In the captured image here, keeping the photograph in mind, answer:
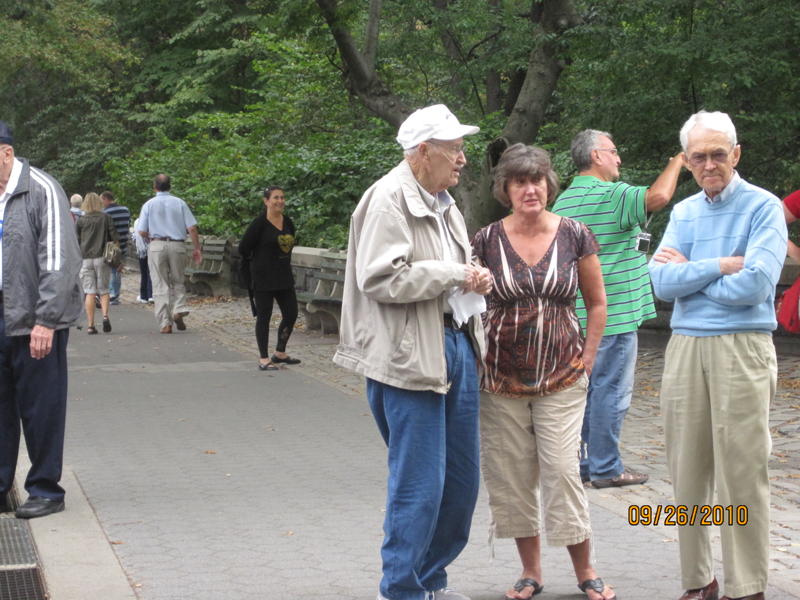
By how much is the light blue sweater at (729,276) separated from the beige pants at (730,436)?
8 centimetres

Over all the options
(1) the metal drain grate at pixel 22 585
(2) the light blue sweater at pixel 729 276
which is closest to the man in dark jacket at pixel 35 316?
(1) the metal drain grate at pixel 22 585

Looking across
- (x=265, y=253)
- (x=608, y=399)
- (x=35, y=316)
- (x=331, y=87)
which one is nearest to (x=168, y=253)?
(x=265, y=253)

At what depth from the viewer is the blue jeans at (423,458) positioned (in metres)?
4.72

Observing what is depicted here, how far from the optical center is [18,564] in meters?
5.78

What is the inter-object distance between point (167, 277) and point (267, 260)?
401cm

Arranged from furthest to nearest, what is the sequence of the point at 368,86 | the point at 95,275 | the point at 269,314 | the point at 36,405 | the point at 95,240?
the point at 95,240 < the point at 95,275 < the point at 368,86 < the point at 269,314 < the point at 36,405

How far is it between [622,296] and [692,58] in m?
5.27

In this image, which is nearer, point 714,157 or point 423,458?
point 423,458

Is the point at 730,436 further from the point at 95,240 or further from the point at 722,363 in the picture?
the point at 95,240

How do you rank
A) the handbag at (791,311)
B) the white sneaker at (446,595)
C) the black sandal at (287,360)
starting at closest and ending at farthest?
the white sneaker at (446,595) < the handbag at (791,311) < the black sandal at (287,360)

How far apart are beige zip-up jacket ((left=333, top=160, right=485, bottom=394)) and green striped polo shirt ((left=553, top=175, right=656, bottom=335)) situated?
2.45m

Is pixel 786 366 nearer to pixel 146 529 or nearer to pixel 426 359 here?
pixel 146 529

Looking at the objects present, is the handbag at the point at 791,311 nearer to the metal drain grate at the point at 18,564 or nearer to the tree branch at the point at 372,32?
the metal drain grate at the point at 18,564

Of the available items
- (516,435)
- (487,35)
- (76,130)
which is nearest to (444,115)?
(516,435)
